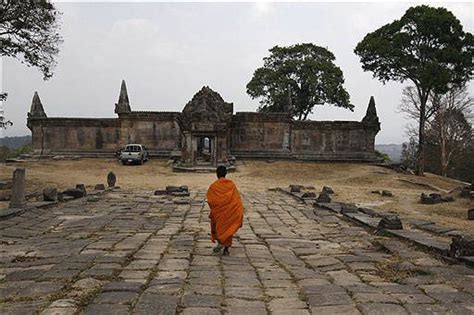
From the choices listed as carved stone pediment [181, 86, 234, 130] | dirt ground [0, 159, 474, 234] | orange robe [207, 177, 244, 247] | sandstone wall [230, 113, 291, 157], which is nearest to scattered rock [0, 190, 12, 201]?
dirt ground [0, 159, 474, 234]

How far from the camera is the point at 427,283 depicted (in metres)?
5.16

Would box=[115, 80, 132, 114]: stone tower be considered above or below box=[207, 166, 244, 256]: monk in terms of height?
above

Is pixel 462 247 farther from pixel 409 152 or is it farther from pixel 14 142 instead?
pixel 14 142

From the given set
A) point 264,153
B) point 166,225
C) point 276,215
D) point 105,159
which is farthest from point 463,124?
point 166,225

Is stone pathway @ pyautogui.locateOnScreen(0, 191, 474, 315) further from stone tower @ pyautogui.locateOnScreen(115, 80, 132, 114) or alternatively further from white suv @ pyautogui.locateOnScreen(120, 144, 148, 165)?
stone tower @ pyautogui.locateOnScreen(115, 80, 132, 114)

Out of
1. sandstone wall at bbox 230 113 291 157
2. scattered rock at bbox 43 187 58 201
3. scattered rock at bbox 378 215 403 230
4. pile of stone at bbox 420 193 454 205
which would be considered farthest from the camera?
sandstone wall at bbox 230 113 291 157

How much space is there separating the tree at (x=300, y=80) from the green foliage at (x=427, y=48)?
13.1 meters

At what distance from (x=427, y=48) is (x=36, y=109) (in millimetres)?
27494

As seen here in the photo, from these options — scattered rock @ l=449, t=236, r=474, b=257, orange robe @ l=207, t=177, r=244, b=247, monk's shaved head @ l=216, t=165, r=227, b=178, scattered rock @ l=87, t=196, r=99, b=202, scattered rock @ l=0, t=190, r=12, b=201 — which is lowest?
scattered rock @ l=0, t=190, r=12, b=201

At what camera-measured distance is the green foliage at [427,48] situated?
2745 centimetres

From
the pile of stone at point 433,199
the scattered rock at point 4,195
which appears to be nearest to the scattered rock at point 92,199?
the scattered rock at point 4,195

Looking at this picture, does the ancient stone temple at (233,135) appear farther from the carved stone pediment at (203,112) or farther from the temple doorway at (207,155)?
the carved stone pediment at (203,112)

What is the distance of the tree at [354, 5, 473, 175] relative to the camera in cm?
2747

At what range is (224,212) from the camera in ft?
22.5
